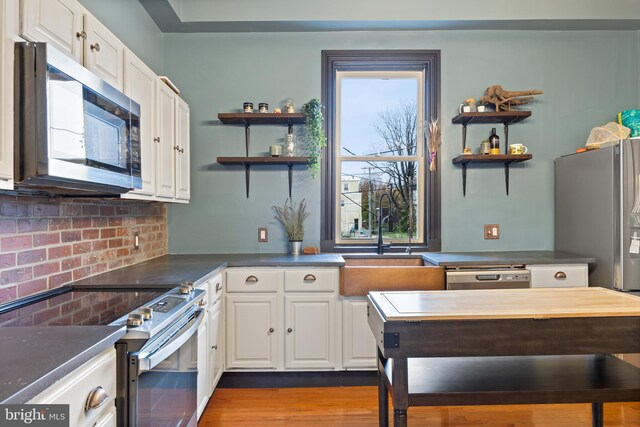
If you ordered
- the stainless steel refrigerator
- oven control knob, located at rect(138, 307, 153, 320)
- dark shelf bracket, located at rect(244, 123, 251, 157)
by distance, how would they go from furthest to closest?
dark shelf bracket, located at rect(244, 123, 251, 157), the stainless steel refrigerator, oven control knob, located at rect(138, 307, 153, 320)

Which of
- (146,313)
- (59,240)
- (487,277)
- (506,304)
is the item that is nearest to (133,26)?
(59,240)

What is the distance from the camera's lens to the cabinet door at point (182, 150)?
2777mm

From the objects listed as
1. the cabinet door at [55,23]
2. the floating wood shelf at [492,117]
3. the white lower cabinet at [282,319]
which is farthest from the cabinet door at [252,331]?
the floating wood shelf at [492,117]

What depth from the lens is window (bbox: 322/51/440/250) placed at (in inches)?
135

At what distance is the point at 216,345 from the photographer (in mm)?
2482

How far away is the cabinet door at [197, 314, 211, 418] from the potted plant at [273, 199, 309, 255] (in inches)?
43.3

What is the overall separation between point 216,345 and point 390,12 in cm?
283

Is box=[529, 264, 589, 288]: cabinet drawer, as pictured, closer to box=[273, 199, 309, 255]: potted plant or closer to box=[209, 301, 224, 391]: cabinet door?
box=[273, 199, 309, 255]: potted plant

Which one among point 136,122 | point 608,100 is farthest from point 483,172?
point 136,122

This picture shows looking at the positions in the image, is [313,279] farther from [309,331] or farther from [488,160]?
[488,160]

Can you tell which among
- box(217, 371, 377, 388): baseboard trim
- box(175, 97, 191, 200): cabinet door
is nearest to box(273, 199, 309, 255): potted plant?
box(175, 97, 191, 200): cabinet door

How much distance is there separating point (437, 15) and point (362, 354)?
106 inches

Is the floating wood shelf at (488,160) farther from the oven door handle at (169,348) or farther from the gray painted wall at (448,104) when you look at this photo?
the oven door handle at (169,348)

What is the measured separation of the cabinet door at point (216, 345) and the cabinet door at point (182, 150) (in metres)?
0.90
